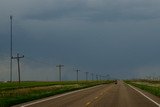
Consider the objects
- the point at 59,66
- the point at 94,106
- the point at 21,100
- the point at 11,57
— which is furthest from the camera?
the point at 59,66

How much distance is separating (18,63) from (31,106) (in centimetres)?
6649

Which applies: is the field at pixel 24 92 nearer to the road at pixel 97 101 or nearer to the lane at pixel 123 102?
the road at pixel 97 101

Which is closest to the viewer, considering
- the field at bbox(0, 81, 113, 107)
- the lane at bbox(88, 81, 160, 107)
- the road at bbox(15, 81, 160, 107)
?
the lane at bbox(88, 81, 160, 107)

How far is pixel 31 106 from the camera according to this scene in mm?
25766

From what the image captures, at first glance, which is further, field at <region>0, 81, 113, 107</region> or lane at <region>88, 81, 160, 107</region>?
field at <region>0, 81, 113, 107</region>

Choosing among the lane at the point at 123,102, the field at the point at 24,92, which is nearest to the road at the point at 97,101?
the lane at the point at 123,102

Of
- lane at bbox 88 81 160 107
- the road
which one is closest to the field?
the road

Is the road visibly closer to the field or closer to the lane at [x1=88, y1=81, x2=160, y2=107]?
the lane at [x1=88, y1=81, x2=160, y2=107]

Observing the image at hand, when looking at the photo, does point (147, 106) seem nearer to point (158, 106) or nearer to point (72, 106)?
point (158, 106)

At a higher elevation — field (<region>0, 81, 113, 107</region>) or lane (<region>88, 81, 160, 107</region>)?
field (<region>0, 81, 113, 107</region>)

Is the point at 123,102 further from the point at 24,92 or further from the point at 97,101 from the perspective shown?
the point at 24,92

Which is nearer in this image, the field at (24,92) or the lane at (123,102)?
the lane at (123,102)

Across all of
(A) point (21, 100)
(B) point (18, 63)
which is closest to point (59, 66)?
(B) point (18, 63)

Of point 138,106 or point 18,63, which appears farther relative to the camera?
point 18,63
